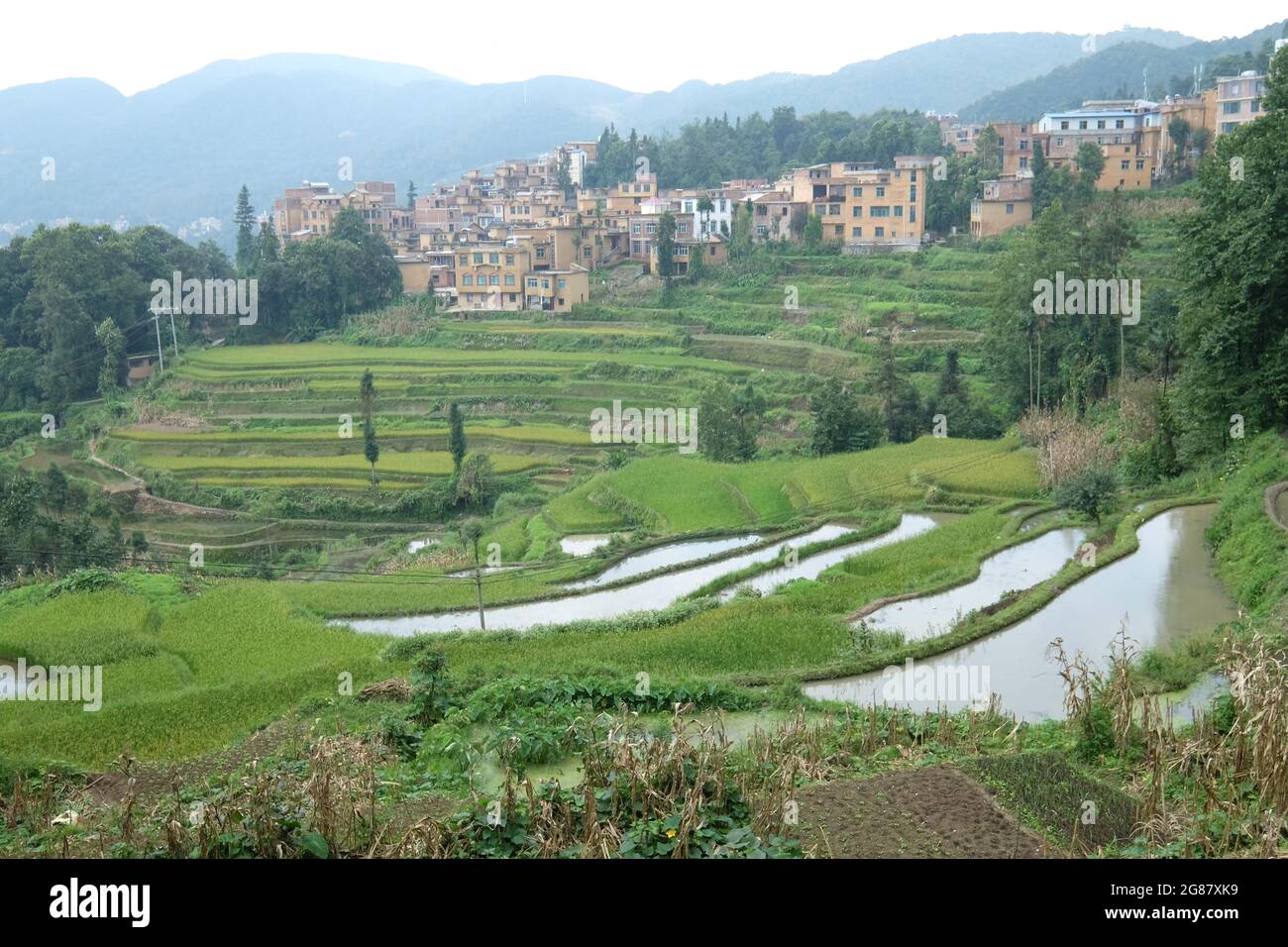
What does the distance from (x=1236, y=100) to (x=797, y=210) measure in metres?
13.0

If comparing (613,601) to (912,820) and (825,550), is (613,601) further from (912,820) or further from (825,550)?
(912,820)

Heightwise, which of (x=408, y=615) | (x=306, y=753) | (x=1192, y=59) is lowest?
(x=408, y=615)

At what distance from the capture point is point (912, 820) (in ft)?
20.2

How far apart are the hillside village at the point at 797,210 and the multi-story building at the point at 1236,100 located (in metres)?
0.04

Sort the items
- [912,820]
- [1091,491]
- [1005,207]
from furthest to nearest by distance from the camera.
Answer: [1005,207] → [1091,491] → [912,820]

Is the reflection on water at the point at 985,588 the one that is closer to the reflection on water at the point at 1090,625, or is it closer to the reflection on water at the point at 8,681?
the reflection on water at the point at 1090,625

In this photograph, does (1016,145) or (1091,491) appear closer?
(1091,491)

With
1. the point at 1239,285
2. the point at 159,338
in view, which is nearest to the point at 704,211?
the point at 159,338

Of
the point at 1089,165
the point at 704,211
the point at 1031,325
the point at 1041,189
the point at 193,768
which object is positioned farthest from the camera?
the point at 704,211

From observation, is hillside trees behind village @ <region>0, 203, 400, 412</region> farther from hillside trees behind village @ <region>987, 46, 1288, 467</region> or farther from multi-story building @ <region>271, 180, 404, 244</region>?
hillside trees behind village @ <region>987, 46, 1288, 467</region>
